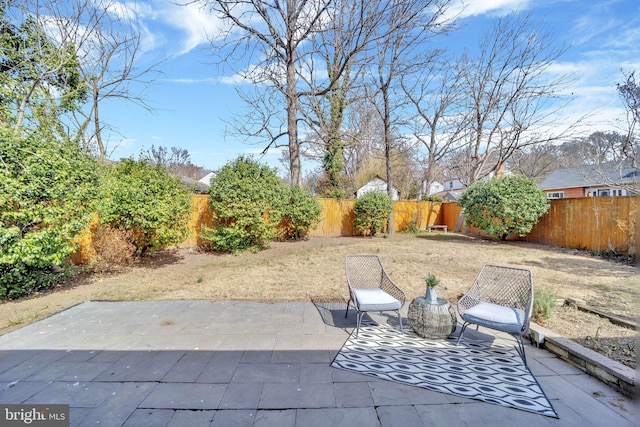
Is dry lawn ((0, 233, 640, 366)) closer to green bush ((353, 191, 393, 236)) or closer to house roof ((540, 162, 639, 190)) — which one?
house roof ((540, 162, 639, 190))

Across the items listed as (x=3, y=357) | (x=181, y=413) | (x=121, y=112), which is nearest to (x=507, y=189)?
A: (x=181, y=413)

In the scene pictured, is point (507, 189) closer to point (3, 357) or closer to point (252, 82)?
point (252, 82)

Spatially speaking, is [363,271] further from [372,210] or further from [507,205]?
[507,205]

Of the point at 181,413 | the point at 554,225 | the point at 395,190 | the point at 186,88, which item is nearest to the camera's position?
the point at 181,413

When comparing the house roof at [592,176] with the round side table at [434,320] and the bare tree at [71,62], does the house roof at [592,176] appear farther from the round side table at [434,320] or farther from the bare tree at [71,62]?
the bare tree at [71,62]

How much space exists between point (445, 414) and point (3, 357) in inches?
165

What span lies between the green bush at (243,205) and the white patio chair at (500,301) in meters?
5.93

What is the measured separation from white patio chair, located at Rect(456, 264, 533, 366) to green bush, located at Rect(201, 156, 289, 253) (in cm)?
593

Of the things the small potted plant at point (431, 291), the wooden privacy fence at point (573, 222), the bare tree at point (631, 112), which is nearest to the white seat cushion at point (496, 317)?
the small potted plant at point (431, 291)

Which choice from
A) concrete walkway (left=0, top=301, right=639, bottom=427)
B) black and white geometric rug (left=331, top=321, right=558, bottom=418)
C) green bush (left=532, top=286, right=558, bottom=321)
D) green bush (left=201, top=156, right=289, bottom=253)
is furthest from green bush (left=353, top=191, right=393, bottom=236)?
black and white geometric rug (left=331, top=321, right=558, bottom=418)

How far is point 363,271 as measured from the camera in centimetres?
397

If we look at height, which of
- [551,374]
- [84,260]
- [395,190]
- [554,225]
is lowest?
[551,374]

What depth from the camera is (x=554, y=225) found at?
9.40 meters

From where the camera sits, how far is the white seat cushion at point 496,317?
268 cm
